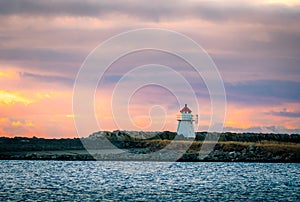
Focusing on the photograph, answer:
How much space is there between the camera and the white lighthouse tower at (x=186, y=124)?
101750 millimetres

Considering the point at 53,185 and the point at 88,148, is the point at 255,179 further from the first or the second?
the point at 88,148

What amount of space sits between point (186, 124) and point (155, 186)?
4981 centimetres

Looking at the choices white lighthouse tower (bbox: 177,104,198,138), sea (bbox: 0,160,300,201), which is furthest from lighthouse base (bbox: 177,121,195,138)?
sea (bbox: 0,160,300,201)

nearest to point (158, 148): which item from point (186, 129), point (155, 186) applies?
point (186, 129)

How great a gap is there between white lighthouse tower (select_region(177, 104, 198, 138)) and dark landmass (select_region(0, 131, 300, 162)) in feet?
3.30

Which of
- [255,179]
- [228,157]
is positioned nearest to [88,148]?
[228,157]

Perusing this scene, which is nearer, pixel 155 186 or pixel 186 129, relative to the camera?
pixel 155 186

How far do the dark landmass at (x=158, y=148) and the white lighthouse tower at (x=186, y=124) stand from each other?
101cm

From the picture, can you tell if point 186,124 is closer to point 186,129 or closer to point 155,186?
point 186,129

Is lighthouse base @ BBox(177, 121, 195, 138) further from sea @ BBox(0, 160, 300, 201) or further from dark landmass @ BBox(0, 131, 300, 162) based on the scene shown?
sea @ BBox(0, 160, 300, 201)

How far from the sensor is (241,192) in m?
49.8

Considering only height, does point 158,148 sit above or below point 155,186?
above

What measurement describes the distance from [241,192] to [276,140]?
65.8 metres

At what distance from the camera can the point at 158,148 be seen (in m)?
103
